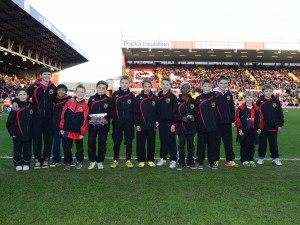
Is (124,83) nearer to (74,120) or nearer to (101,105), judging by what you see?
(101,105)

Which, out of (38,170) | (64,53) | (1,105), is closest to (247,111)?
(38,170)

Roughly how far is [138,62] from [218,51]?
41.9 feet

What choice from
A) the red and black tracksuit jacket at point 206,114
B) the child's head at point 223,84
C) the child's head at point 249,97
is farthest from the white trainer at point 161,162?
the child's head at point 249,97

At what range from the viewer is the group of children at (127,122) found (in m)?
5.01

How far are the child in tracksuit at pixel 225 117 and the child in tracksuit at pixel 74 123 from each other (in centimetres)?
244

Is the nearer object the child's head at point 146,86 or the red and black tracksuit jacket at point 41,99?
the red and black tracksuit jacket at point 41,99

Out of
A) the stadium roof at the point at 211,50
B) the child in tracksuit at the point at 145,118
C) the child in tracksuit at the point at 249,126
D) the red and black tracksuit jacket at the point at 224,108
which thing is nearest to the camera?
the child in tracksuit at the point at 145,118

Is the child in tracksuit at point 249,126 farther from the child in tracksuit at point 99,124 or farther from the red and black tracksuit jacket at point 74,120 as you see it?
the red and black tracksuit jacket at point 74,120

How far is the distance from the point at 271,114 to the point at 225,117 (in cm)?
100

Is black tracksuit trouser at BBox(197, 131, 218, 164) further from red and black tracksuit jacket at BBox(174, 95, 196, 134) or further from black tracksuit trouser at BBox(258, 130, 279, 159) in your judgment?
black tracksuit trouser at BBox(258, 130, 279, 159)

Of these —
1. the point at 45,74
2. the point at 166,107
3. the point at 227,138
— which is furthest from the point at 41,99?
the point at 227,138

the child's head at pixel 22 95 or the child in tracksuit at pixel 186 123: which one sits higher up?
the child's head at pixel 22 95

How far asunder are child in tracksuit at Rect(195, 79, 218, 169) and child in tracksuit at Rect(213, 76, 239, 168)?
183 mm

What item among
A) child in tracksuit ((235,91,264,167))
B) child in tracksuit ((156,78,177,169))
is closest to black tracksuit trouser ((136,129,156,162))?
child in tracksuit ((156,78,177,169))
